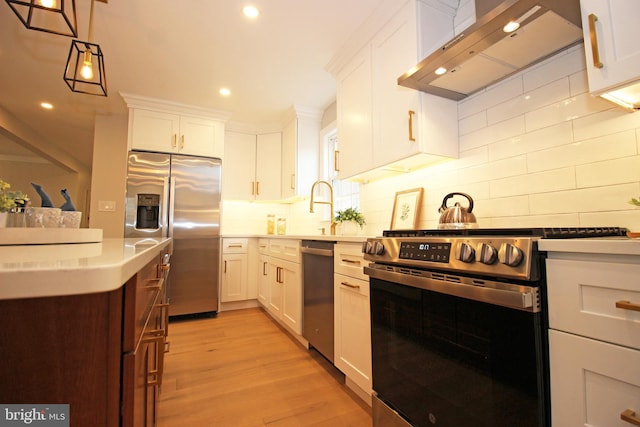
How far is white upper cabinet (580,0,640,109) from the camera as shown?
0.91m

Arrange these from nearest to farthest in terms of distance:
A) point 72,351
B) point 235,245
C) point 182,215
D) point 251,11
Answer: point 72,351 → point 251,11 → point 182,215 → point 235,245

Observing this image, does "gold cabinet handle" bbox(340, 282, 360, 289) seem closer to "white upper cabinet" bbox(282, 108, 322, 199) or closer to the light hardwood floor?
the light hardwood floor

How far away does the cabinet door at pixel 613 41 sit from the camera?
2.97 ft

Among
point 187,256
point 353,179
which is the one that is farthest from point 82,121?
point 353,179

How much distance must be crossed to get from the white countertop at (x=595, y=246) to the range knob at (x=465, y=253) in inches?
7.1

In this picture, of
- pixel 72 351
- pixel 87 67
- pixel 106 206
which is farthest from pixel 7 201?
pixel 106 206

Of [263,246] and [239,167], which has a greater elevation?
[239,167]

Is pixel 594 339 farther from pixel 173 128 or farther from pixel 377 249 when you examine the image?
pixel 173 128

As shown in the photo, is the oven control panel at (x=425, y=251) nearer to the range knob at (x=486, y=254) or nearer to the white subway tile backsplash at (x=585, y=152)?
the range knob at (x=486, y=254)

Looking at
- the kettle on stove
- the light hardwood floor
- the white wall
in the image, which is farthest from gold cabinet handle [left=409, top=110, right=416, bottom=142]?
the light hardwood floor

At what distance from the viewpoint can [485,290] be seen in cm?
91

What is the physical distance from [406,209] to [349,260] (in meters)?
0.63

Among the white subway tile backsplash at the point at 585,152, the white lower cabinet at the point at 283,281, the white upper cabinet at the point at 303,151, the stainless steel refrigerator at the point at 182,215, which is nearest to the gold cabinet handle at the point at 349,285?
the white lower cabinet at the point at 283,281

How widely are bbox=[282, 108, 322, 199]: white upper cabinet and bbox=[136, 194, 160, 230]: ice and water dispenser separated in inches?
58.6
